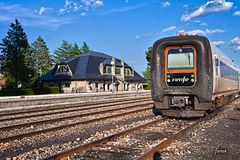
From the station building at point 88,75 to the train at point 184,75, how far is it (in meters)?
42.4

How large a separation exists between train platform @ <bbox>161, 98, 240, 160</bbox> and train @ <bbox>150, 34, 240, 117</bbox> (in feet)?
4.02

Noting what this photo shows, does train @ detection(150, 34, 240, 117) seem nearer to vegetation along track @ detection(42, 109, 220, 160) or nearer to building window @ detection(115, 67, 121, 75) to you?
vegetation along track @ detection(42, 109, 220, 160)

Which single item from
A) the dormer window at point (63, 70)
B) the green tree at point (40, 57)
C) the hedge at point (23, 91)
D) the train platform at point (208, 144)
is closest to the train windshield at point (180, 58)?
the train platform at point (208, 144)

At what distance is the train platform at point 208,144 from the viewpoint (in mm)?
6848

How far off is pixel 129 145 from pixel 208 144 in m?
2.04

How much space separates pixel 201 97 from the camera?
12.0 metres

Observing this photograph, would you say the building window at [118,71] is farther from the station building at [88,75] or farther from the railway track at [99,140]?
the railway track at [99,140]

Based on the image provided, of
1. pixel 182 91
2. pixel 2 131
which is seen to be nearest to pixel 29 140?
pixel 2 131

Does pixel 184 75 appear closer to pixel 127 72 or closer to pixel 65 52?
pixel 127 72

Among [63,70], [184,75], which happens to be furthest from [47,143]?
[63,70]

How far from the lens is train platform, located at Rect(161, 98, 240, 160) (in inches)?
270

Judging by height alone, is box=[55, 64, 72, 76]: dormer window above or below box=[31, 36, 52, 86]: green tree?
below

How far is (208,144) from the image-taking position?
8117mm

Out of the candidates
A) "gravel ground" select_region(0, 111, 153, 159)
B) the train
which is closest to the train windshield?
the train
